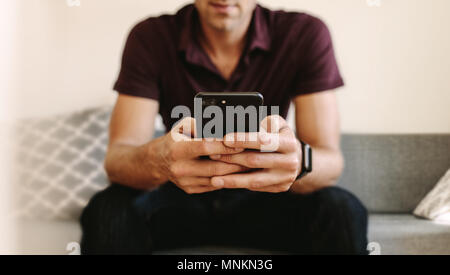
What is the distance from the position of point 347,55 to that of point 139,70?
0.75 m

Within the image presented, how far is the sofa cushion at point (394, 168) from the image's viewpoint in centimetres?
121

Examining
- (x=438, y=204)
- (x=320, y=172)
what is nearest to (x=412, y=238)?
(x=438, y=204)

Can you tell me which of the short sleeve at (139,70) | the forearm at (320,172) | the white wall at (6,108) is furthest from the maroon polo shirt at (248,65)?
the white wall at (6,108)

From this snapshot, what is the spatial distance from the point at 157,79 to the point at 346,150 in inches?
26.2

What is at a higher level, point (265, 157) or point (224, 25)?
point (224, 25)

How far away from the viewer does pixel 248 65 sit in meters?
0.95

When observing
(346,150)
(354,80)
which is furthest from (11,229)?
(354,80)

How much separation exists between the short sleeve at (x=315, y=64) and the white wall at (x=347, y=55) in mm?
409

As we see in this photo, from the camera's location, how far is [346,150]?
1.28 meters

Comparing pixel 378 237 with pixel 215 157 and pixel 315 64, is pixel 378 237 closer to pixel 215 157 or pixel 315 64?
pixel 315 64

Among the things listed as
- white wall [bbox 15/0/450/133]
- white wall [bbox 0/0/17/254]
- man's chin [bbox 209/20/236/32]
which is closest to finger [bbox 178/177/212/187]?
man's chin [bbox 209/20/236/32]

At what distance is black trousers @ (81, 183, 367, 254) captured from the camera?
0.72 m

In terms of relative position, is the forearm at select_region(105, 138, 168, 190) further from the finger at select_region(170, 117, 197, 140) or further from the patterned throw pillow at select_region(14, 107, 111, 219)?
the patterned throw pillow at select_region(14, 107, 111, 219)
